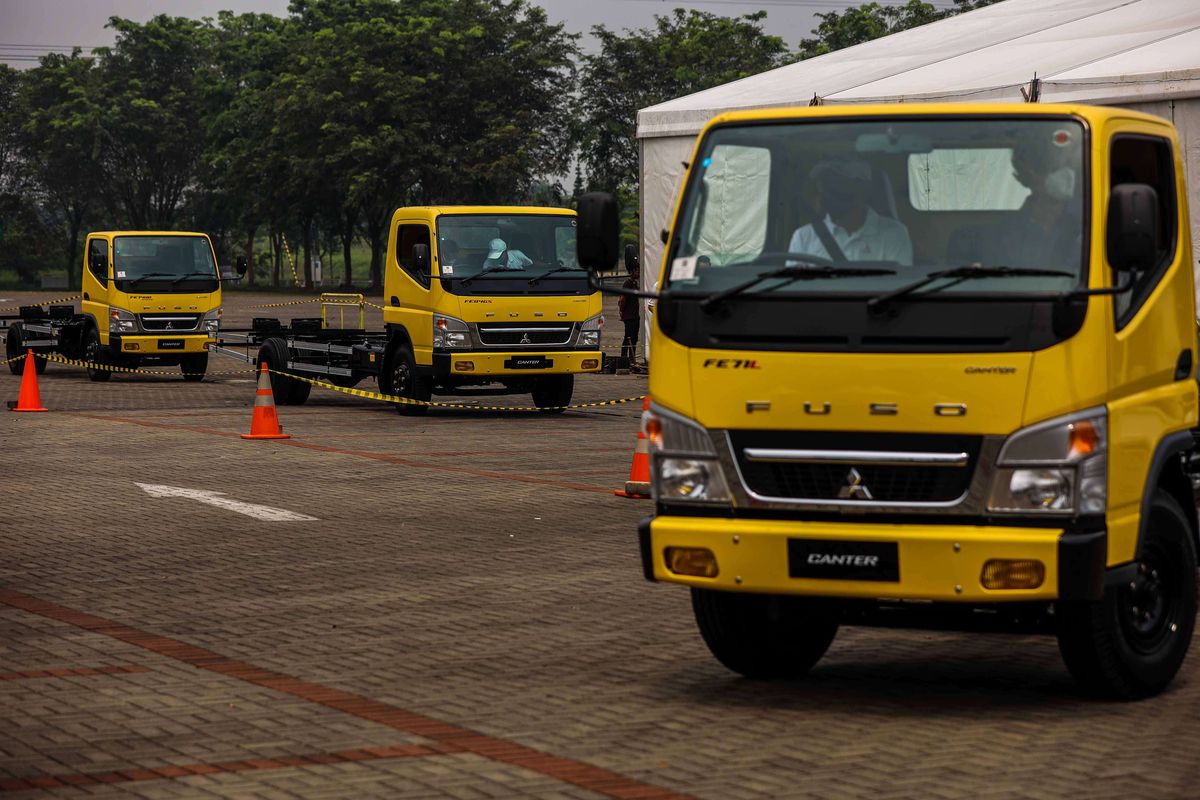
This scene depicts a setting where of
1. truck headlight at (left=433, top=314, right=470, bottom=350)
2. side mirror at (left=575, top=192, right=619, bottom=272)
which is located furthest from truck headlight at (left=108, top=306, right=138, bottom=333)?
side mirror at (left=575, top=192, right=619, bottom=272)

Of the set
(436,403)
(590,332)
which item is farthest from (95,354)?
(590,332)

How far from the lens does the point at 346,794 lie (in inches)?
250

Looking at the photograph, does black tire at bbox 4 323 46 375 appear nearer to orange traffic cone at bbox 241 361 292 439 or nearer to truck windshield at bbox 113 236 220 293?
truck windshield at bbox 113 236 220 293

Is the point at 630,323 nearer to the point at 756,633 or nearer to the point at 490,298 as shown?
the point at 490,298

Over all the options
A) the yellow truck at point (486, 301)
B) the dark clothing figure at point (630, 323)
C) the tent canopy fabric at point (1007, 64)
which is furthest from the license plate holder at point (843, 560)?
the dark clothing figure at point (630, 323)

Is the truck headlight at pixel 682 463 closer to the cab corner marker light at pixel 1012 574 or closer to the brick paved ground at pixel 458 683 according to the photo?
the brick paved ground at pixel 458 683

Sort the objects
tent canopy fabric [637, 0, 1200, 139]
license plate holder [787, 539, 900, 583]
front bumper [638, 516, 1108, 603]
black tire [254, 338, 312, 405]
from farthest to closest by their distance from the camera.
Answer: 1. black tire [254, 338, 312, 405]
2. tent canopy fabric [637, 0, 1200, 139]
3. license plate holder [787, 539, 900, 583]
4. front bumper [638, 516, 1108, 603]

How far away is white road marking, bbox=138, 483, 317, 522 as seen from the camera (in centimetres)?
1408

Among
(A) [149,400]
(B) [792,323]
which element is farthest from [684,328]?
(A) [149,400]

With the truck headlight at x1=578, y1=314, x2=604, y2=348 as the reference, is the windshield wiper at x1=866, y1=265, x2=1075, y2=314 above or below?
above

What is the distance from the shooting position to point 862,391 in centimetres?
734

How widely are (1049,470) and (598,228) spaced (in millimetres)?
2083

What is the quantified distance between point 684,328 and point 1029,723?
6.38ft

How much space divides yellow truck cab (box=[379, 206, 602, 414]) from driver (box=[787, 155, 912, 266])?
49.3 feet
